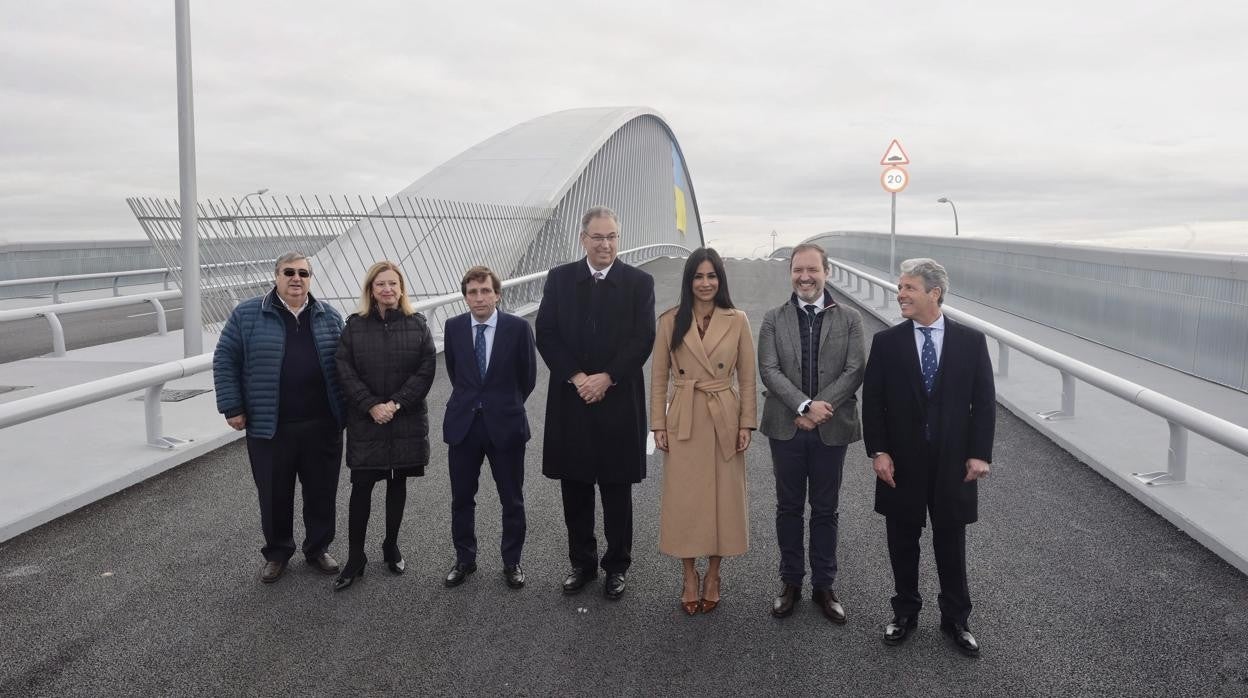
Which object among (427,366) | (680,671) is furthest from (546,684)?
(427,366)

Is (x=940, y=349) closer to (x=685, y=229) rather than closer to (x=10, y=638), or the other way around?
(x=10, y=638)

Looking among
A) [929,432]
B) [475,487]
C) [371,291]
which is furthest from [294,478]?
[929,432]

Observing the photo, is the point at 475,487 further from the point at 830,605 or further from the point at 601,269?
the point at 830,605

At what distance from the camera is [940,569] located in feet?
13.4

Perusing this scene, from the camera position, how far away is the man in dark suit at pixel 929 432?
13.1 feet

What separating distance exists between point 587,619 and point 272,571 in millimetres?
1801

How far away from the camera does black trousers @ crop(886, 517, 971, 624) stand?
13.0ft

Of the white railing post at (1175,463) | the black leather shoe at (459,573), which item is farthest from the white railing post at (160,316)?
the white railing post at (1175,463)

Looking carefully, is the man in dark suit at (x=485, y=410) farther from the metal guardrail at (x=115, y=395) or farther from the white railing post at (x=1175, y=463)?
the white railing post at (x=1175, y=463)

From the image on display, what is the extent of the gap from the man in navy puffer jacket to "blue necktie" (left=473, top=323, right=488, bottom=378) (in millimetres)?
822

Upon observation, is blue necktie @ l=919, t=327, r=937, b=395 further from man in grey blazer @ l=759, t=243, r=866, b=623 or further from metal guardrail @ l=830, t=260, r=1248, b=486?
metal guardrail @ l=830, t=260, r=1248, b=486

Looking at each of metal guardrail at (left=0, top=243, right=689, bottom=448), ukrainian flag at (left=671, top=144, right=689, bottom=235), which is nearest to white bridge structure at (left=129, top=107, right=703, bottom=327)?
ukrainian flag at (left=671, top=144, right=689, bottom=235)

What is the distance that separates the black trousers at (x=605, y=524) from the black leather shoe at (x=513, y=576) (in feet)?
0.94

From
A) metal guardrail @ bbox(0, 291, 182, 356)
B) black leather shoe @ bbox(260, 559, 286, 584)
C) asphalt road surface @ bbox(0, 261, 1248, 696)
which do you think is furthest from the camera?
metal guardrail @ bbox(0, 291, 182, 356)
